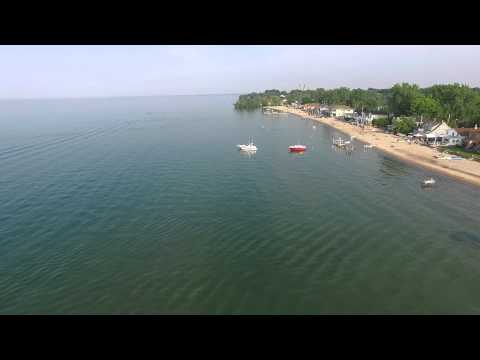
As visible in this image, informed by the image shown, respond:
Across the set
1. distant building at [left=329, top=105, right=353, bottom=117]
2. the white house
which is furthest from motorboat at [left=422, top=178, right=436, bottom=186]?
distant building at [left=329, top=105, right=353, bottom=117]

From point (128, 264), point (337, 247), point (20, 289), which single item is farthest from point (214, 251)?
point (20, 289)

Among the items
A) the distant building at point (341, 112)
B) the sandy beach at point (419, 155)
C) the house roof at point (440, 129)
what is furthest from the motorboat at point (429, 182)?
the distant building at point (341, 112)

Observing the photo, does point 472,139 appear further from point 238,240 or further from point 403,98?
point 238,240

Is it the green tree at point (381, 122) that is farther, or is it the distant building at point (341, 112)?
the distant building at point (341, 112)

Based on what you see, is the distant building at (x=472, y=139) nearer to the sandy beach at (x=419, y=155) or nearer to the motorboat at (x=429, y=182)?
the sandy beach at (x=419, y=155)

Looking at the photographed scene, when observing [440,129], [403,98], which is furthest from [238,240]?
[403,98]

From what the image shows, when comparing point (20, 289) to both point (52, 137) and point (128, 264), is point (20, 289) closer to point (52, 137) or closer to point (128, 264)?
point (128, 264)
